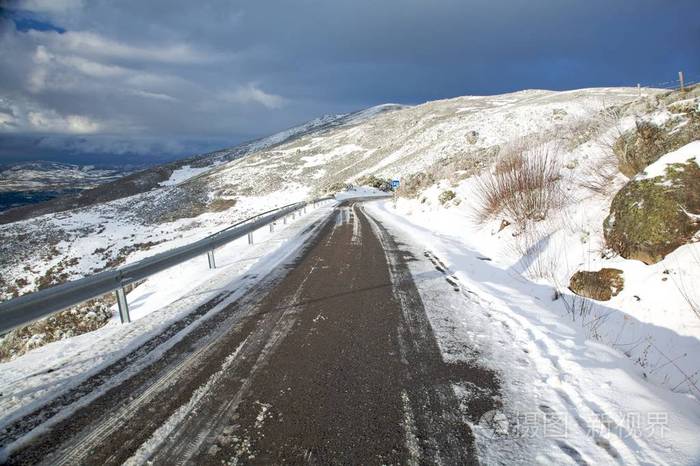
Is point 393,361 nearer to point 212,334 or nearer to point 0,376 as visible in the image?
point 212,334

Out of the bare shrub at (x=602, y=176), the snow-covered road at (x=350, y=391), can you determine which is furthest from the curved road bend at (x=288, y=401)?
the bare shrub at (x=602, y=176)

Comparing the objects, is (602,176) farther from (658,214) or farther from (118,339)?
(118,339)

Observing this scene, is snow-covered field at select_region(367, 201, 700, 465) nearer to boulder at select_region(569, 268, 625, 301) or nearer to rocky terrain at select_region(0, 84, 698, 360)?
boulder at select_region(569, 268, 625, 301)

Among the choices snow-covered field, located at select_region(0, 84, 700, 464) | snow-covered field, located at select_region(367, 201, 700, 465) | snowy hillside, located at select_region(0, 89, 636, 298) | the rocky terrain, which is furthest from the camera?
snowy hillside, located at select_region(0, 89, 636, 298)

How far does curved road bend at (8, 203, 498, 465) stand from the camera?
2.30 metres

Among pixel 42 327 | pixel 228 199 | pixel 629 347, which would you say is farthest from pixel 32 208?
pixel 629 347

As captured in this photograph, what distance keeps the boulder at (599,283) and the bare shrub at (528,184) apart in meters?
3.18

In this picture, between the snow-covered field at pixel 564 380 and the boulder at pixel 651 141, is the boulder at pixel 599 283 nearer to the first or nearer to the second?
the snow-covered field at pixel 564 380

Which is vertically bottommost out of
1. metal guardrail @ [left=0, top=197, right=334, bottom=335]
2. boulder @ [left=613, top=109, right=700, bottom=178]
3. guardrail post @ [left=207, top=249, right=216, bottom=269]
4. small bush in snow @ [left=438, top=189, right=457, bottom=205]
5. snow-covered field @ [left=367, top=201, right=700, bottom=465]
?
snow-covered field @ [left=367, top=201, right=700, bottom=465]

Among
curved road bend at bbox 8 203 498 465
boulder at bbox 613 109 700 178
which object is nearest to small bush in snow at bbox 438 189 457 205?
boulder at bbox 613 109 700 178

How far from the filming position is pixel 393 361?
3.46m

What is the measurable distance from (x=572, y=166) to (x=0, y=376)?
12.1 m

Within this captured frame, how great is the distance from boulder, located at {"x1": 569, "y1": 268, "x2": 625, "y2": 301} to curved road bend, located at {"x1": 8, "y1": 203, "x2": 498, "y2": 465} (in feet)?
8.88

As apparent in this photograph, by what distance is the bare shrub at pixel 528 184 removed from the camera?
8320 mm
